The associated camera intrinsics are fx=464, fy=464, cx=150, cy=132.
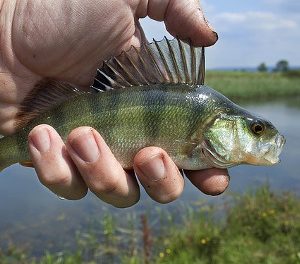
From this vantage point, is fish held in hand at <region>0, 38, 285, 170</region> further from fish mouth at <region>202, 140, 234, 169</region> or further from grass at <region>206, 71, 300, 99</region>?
grass at <region>206, 71, 300, 99</region>

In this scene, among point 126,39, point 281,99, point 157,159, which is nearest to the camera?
point 157,159

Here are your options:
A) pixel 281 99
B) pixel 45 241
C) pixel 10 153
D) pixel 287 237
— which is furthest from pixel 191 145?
pixel 281 99

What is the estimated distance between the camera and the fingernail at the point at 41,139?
8.46 feet

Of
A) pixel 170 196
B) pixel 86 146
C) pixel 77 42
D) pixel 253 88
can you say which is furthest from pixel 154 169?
pixel 253 88

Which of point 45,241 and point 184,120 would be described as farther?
point 45,241

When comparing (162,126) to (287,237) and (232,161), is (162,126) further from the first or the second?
(287,237)

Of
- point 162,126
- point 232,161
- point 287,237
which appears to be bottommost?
point 287,237

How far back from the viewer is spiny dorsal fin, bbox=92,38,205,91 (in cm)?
277

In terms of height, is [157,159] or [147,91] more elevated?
[147,91]

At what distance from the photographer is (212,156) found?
8.64 feet

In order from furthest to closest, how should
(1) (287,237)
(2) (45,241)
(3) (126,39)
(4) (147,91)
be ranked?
1. (2) (45,241)
2. (1) (287,237)
3. (3) (126,39)
4. (4) (147,91)

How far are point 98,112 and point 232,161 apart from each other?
82cm

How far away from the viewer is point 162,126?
262 cm

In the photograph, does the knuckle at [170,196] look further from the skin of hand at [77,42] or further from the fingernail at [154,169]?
the fingernail at [154,169]
